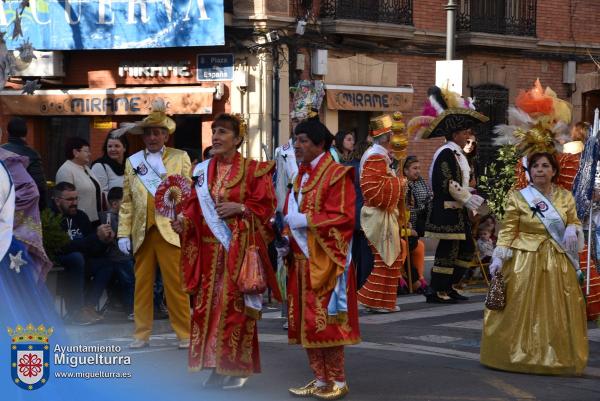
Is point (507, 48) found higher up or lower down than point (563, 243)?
higher up

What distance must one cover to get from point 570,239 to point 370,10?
1379 centimetres

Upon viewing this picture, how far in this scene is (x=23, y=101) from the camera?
22312mm

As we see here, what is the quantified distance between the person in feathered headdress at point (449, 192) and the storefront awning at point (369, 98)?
27.0 feet

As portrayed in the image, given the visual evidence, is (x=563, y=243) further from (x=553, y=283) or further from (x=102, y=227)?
(x=102, y=227)

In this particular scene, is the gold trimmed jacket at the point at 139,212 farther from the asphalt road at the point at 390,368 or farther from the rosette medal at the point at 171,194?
the asphalt road at the point at 390,368

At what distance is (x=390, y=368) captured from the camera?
30.6 feet

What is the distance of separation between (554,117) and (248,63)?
11.5 meters

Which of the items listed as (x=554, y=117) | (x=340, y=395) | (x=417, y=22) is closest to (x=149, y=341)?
(x=340, y=395)

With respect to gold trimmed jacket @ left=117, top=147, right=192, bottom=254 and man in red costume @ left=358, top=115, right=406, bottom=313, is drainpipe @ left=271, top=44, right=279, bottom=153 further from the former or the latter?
gold trimmed jacket @ left=117, top=147, right=192, bottom=254

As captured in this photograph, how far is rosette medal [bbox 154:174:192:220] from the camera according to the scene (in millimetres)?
9766

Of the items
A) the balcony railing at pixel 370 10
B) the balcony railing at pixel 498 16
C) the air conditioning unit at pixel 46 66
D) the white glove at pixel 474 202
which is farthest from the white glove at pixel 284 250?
the balcony railing at pixel 498 16

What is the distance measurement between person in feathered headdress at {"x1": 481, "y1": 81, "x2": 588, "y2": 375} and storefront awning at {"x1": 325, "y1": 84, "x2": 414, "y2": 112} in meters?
12.4

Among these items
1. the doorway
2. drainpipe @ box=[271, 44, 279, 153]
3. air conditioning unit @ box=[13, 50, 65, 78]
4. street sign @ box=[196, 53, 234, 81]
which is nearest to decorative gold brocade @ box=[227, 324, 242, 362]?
drainpipe @ box=[271, 44, 279, 153]

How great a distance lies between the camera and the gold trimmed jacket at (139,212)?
10.3m
